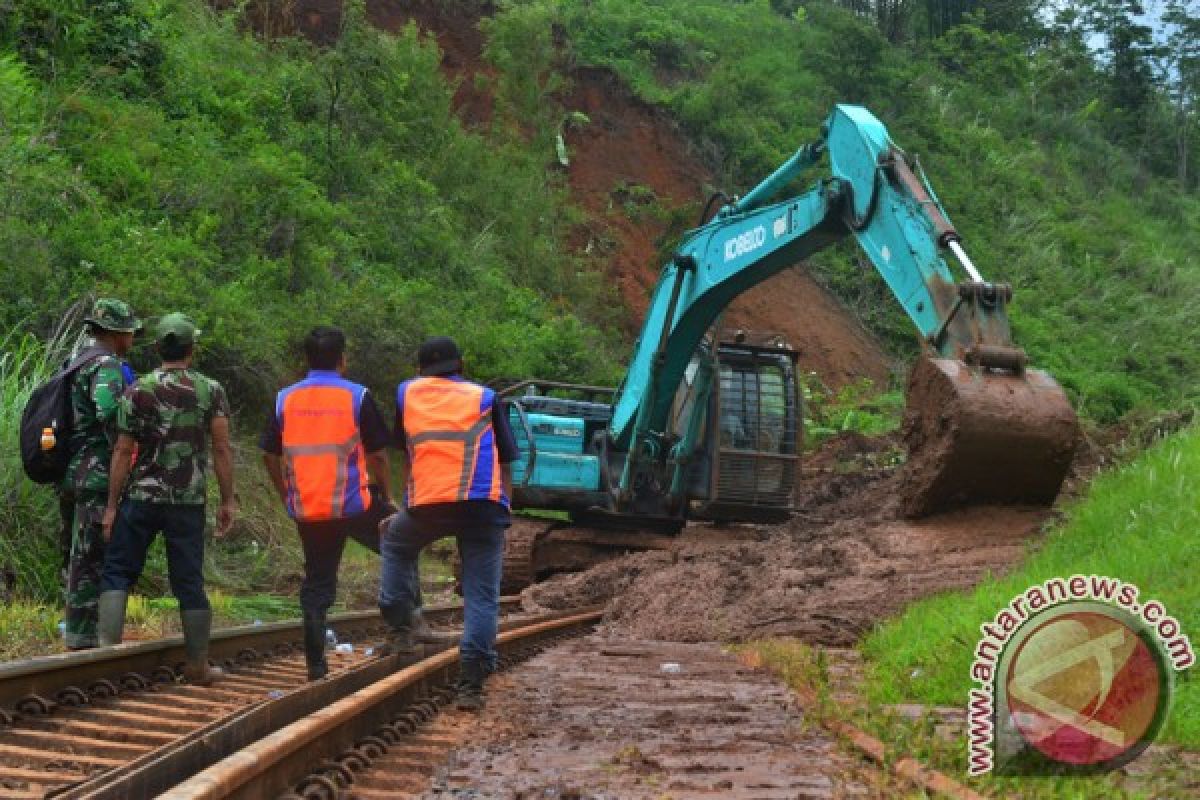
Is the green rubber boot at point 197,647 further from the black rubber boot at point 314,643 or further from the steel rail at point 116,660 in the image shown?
the black rubber boot at point 314,643

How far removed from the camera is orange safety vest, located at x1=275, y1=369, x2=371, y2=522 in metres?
6.99

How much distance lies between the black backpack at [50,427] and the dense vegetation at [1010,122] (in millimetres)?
24490

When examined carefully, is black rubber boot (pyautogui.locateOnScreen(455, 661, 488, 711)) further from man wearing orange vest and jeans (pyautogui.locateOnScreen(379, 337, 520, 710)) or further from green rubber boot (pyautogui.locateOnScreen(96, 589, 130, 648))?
green rubber boot (pyautogui.locateOnScreen(96, 589, 130, 648))

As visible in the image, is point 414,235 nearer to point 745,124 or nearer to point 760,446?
point 760,446

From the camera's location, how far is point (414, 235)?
2516 centimetres

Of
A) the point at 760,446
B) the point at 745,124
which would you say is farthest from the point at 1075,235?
the point at 760,446

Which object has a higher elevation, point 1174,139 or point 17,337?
point 1174,139

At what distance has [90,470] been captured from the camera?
7.53 m

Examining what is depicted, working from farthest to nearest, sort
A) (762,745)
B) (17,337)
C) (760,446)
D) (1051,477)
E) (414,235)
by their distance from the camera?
(414,235) < (760,446) < (17,337) < (1051,477) < (762,745)

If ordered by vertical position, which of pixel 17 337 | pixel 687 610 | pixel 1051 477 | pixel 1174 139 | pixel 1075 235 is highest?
pixel 1174 139

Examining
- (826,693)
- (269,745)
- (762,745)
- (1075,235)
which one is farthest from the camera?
(1075,235)

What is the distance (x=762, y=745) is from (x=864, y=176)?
7908mm

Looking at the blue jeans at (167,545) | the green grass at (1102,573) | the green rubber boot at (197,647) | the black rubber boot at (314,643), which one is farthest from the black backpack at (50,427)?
the green grass at (1102,573)

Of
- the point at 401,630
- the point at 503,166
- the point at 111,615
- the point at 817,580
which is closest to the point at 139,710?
the point at 111,615
